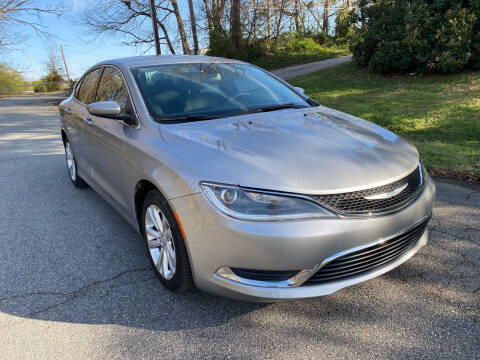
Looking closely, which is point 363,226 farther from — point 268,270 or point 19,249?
point 19,249

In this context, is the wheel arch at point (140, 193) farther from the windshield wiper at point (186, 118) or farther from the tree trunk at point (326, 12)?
the tree trunk at point (326, 12)

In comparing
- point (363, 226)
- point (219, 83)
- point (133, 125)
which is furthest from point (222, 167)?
point (219, 83)

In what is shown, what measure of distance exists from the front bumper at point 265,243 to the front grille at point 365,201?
0.05m

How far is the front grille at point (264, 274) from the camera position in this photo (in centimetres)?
222

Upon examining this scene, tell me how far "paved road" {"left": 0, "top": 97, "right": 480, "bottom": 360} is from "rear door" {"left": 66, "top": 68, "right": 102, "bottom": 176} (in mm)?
975

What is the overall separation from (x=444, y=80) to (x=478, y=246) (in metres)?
7.92

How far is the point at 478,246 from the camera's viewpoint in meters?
3.22

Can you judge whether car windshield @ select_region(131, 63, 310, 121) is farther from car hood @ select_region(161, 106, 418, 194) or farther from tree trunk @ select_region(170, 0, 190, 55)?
tree trunk @ select_region(170, 0, 190, 55)

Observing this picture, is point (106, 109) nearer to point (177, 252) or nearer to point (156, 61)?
point (156, 61)

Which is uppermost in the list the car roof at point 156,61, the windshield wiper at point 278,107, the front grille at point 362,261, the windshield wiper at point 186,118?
the car roof at point 156,61

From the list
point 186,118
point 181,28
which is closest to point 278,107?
point 186,118

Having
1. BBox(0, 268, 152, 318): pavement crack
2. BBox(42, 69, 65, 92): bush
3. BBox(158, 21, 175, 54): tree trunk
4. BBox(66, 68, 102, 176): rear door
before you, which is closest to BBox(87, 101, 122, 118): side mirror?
BBox(66, 68, 102, 176): rear door

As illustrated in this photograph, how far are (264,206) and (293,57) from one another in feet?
65.0

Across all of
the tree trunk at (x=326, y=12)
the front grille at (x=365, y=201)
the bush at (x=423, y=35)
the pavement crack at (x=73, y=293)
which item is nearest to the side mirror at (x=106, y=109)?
the pavement crack at (x=73, y=293)
